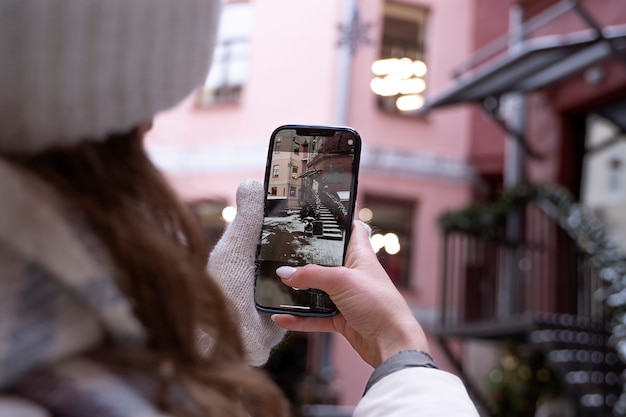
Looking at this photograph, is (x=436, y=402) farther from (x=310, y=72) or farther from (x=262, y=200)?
(x=310, y=72)

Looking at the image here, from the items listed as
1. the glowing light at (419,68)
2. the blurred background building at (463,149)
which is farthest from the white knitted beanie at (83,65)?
the glowing light at (419,68)

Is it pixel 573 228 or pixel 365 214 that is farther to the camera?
pixel 365 214

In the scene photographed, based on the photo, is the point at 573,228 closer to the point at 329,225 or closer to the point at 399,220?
the point at 399,220

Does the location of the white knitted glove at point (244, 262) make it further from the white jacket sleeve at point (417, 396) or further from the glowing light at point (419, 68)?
the glowing light at point (419, 68)

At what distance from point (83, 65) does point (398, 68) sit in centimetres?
935

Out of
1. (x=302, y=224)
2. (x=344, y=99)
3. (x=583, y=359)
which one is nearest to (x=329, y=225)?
(x=302, y=224)

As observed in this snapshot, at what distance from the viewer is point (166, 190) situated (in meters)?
0.59

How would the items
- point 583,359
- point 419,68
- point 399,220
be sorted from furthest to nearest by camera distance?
point 399,220 < point 419,68 < point 583,359

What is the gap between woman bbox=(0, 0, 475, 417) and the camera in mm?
492

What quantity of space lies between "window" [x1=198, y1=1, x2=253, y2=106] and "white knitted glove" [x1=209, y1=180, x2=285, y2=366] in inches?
348

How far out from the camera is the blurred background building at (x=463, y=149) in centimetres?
605

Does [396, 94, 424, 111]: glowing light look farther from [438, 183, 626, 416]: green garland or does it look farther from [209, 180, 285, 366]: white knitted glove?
[209, 180, 285, 366]: white knitted glove

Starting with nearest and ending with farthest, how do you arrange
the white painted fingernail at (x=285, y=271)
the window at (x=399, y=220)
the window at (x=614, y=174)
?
the white painted fingernail at (x=285, y=271) → the window at (x=614, y=174) → the window at (x=399, y=220)

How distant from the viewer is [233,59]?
9734 mm
